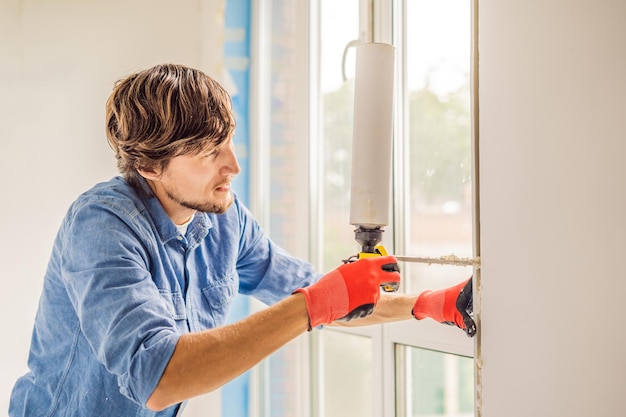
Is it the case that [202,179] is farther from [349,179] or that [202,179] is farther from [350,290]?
[349,179]

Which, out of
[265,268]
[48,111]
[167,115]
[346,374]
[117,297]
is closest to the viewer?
[117,297]

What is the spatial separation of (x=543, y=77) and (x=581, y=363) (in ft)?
1.23

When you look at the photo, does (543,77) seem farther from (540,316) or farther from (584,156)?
(540,316)

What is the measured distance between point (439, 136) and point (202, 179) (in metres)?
0.53

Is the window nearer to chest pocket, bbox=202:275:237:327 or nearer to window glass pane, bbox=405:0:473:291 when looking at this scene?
window glass pane, bbox=405:0:473:291

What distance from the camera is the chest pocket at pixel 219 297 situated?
4.62 ft

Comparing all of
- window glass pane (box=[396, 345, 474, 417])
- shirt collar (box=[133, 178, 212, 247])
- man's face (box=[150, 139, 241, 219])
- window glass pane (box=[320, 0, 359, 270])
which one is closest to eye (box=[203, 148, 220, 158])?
man's face (box=[150, 139, 241, 219])

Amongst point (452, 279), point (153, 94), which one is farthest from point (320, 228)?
point (153, 94)

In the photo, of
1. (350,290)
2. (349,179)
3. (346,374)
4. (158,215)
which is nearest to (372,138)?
(350,290)

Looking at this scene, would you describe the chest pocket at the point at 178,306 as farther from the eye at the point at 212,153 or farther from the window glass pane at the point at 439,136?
the window glass pane at the point at 439,136

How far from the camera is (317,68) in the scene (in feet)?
5.96

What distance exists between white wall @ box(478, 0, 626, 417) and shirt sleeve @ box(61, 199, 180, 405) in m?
0.54

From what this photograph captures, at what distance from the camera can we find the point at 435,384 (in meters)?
1.37

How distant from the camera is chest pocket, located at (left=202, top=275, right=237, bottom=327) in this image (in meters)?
1.41
